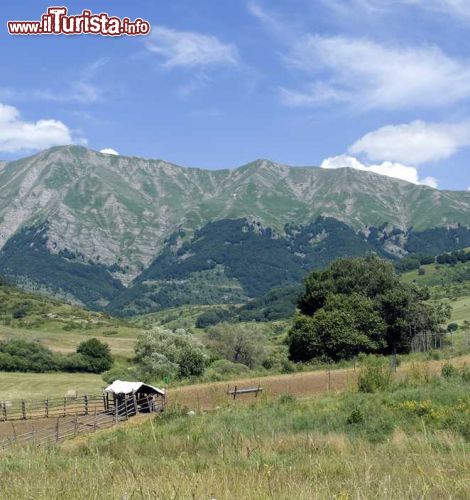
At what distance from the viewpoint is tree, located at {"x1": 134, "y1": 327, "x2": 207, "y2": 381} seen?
6219 centimetres

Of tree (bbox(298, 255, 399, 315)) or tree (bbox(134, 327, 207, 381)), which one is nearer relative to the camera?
tree (bbox(298, 255, 399, 315))

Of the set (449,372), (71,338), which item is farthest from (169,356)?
(71,338)

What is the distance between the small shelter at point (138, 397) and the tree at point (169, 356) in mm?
16495

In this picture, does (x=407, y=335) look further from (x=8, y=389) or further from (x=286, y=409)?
(x=8, y=389)

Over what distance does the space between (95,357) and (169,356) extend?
34209 mm

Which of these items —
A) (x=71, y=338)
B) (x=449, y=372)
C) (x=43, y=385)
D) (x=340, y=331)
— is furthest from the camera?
(x=71, y=338)

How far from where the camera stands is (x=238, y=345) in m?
82.9

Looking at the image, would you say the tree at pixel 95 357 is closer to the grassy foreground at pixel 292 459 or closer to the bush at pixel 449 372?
the grassy foreground at pixel 292 459

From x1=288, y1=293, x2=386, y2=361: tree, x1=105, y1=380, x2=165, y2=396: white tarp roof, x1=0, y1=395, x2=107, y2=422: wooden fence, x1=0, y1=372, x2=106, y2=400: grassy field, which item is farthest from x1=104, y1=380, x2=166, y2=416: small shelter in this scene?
x1=0, y1=372, x2=106, y2=400: grassy field

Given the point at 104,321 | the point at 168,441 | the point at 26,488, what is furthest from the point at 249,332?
the point at 104,321

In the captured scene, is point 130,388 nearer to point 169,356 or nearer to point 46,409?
point 46,409

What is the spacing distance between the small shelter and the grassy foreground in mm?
11854

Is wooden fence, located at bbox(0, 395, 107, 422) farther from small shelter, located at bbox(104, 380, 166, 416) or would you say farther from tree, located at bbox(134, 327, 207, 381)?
tree, located at bbox(134, 327, 207, 381)

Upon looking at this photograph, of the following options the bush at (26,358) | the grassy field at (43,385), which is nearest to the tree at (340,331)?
the grassy field at (43,385)
